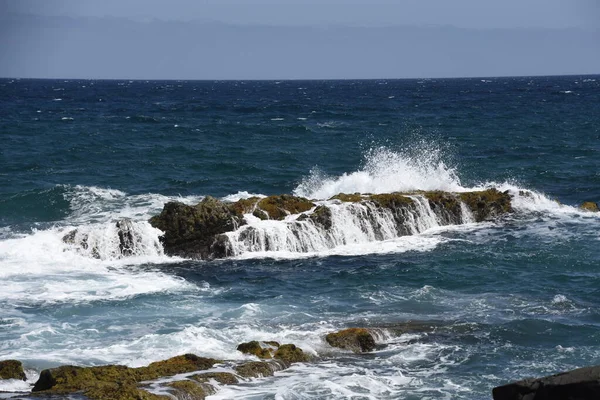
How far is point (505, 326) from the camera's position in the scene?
59.6 ft

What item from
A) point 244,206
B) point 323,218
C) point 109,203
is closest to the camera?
point 323,218

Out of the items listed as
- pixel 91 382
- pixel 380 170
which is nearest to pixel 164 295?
pixel 91 382

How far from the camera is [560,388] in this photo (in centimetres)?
1069

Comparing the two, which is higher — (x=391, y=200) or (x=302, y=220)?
(x=391, y=200)

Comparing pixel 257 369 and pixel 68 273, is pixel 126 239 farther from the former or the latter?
pixel 257 369

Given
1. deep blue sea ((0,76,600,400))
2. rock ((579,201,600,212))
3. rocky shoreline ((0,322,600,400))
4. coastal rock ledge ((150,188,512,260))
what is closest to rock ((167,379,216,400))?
rocky shoreline ((0,322,600,400))

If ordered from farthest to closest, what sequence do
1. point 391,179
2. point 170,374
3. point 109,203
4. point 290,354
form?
point 109,203, point 391,179, point 290,354, point 170,374

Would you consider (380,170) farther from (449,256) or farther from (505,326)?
(505,326)

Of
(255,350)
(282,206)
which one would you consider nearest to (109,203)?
(282,206)

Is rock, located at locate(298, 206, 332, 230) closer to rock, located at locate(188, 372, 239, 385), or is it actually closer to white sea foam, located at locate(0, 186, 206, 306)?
white sea foam, located at locate(0, 186, 206, 306)

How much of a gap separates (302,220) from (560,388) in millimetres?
15516

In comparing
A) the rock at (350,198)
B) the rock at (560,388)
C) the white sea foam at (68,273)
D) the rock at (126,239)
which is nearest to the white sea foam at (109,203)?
the white sea foam at (68,273)

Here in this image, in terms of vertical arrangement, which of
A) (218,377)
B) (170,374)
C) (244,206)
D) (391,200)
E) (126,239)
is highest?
(244,206)

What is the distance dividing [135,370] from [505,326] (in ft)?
26.3
